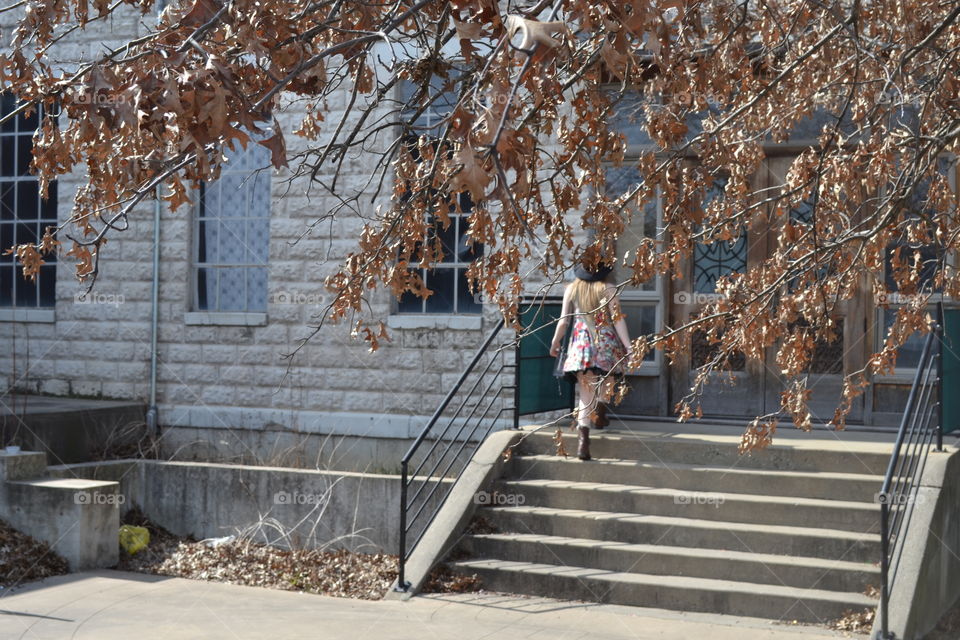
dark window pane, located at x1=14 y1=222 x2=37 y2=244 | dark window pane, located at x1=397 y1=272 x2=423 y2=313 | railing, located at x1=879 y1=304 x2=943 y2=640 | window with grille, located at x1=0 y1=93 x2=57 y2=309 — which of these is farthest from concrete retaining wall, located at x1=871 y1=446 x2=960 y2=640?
dark window pane, located at x1=14 y1=222 x2=37 y2=244

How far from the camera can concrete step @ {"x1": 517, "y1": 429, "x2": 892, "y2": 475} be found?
9.66m

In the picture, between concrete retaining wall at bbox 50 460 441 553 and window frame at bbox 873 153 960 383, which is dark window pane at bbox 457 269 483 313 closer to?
concrete retaining wall at bbox 50 460 441 553

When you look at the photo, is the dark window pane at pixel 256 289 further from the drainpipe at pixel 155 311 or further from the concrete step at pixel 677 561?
the concrete step at pixel 677 561

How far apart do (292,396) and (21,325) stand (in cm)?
387

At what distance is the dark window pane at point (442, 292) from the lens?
41.5 feet

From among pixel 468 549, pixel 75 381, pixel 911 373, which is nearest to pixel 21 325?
pixel 75 381

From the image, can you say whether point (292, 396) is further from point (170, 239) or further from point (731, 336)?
point (731, 336)

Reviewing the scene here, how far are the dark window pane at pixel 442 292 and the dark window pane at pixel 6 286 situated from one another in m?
5.63

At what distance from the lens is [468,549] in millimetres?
9734

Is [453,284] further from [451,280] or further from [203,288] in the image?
[203,288]

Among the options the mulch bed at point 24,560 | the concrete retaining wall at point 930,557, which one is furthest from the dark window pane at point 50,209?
the concrete retaining wall at point 930,557

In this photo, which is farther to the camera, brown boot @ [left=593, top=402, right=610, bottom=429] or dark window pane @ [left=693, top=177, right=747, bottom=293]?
dark window pane @ [left=693, top=177, right=747, bottom=293]

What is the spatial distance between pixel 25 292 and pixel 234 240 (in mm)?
3011

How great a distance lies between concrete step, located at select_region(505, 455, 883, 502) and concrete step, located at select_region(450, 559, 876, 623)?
3.40ft
